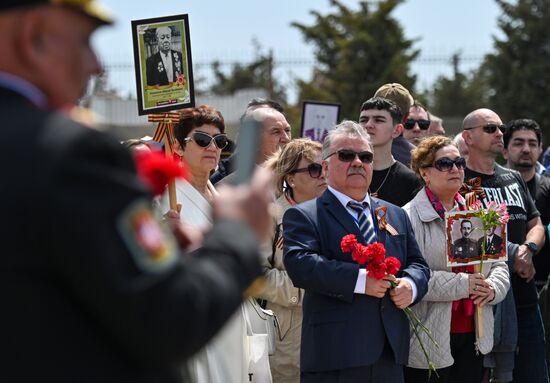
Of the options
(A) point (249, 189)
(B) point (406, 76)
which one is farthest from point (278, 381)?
(B) point (406, 76)

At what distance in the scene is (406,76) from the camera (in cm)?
2700

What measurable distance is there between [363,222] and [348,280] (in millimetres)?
461

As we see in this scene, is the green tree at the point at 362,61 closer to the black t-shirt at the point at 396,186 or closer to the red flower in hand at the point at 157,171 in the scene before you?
A: the black t-shirt at the point at 396,186

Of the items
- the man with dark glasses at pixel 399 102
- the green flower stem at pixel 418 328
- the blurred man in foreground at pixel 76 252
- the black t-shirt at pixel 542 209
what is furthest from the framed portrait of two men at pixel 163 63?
the black t-shirt at pixel 542 209

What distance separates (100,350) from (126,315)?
13cm

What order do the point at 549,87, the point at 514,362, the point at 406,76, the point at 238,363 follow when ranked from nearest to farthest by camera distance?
the point at 238,363, the point at 514,362, the point at 406,76, the point at 549,87

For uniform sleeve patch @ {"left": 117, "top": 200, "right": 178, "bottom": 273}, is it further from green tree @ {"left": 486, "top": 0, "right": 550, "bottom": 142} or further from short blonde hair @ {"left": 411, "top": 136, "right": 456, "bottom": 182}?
green tree @ {"left": 486, "top": 0, "right": 550, "bottom": 142}

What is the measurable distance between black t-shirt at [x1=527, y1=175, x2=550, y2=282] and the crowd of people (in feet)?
0.06

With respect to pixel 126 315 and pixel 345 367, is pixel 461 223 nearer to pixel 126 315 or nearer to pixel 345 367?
pixel 345 367

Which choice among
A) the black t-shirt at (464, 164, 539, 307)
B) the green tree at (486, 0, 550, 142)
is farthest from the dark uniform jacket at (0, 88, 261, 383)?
the green tree at (486, 0, 550, 142)

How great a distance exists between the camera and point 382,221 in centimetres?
568

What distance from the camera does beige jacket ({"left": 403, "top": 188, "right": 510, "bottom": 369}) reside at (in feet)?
20.1

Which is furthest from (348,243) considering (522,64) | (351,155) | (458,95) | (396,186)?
(458,95)

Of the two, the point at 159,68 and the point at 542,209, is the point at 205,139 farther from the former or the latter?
the point at 542,209
